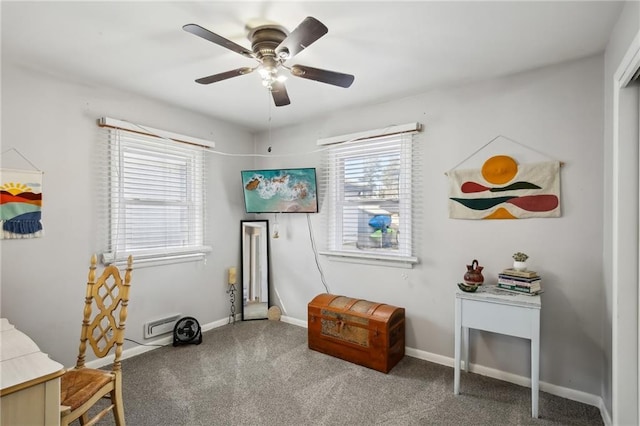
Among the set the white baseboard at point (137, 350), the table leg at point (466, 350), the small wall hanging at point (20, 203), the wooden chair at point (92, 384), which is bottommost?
the white baseboard at point (137, 350)

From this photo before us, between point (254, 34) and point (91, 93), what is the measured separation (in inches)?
69.5

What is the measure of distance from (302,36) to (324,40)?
0.59 m

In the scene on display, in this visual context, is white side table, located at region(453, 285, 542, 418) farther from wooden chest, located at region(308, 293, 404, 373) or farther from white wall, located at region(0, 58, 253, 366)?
white wall, located at region(0, 58, 253, 366)

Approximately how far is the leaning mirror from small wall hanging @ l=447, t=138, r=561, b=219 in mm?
2302

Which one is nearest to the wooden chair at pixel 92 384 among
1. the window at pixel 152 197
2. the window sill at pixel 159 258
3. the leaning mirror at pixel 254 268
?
the window sill at pixel 159 258

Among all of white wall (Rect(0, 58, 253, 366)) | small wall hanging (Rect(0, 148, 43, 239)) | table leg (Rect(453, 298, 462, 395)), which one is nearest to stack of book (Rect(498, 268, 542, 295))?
table leg (Rect(453, 298, 462, 395))

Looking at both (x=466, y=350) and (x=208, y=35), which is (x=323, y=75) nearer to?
(x=208, y=35)

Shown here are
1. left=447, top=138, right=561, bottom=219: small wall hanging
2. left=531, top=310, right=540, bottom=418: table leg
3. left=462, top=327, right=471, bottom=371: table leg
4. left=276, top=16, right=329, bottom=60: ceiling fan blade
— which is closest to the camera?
left=276, top=16, right=329, bottom=60: ceiling fan blade

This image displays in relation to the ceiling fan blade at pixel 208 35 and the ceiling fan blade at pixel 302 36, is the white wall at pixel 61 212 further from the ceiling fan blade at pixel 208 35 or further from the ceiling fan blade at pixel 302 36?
the ceiling fan blade at pixel 302 36

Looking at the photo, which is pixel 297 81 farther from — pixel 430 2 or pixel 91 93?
pixel 91 93

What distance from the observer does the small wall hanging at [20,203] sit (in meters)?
2.28

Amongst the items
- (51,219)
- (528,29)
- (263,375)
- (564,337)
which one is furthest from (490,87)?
(51,219)

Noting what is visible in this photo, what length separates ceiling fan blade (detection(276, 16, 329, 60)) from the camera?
1444 millimetres

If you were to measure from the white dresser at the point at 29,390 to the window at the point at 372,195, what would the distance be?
8.29 ft
